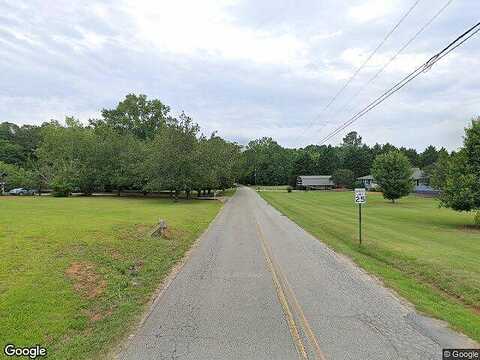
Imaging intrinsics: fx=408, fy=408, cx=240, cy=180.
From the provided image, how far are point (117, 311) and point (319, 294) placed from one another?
14.9 feet

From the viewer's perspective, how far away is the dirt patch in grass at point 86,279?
31.7 ft

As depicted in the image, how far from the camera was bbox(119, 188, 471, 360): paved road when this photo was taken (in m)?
6.19

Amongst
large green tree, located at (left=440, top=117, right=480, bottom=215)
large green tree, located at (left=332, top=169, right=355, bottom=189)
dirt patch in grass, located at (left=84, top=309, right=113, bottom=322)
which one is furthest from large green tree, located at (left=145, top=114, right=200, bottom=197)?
large green tree, located at (left=332, top=169, right=355, bottom=189)

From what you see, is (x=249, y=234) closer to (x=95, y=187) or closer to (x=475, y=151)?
(x=475, y=151)

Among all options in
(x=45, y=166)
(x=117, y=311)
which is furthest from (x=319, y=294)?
(x=45, y=166)

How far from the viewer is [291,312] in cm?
809

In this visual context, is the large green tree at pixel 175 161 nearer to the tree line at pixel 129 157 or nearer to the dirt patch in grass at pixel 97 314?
the tree line at pixel 129 157

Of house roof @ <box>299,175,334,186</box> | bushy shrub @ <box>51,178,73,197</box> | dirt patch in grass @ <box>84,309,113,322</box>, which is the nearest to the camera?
dirt patch in grass @ <box>84,309,113,322</box>

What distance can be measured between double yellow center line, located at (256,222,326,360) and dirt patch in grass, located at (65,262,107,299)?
4366 millimetres

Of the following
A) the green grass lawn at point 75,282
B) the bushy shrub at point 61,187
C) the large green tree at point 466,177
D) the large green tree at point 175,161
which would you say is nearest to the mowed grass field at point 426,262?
the large green tree at point 466,177

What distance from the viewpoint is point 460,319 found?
26.8 feet

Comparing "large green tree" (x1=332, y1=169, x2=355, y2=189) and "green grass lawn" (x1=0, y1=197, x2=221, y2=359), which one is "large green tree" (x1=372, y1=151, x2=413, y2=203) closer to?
"green grass lawn" (x1=0, y1=197, x2=221, y2=359)

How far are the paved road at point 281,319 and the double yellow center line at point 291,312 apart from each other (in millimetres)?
16

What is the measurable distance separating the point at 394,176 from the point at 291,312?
170ft
